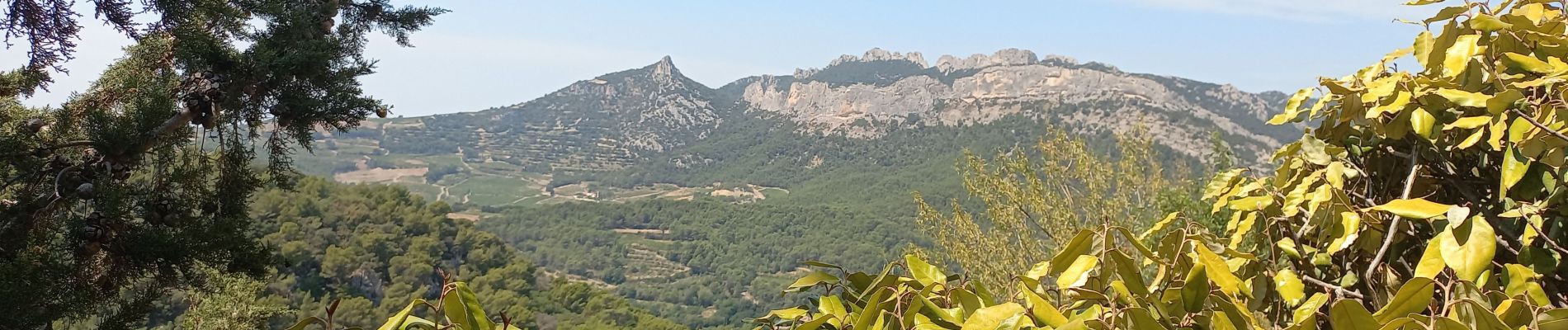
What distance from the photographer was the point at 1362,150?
3.84 ft

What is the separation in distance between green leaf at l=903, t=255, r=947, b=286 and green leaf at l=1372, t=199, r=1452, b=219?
0.47 meters

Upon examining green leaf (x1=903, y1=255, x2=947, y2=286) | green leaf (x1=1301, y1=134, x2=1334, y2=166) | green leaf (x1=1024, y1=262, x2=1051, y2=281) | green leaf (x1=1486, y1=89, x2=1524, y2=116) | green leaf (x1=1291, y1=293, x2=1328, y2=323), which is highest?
green leaf (x1=1486, y1=89, x2=1524, y2=116)

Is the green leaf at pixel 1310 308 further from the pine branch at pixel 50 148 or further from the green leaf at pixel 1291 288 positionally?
the pine branch at pixel 50 148

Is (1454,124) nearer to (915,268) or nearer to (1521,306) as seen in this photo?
(1521,306)

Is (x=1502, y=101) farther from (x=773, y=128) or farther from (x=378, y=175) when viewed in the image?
(x=773, y=128)

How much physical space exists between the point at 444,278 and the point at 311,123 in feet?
11.8

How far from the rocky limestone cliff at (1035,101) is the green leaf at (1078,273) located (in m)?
69.1

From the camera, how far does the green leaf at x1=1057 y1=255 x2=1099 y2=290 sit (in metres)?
0.77

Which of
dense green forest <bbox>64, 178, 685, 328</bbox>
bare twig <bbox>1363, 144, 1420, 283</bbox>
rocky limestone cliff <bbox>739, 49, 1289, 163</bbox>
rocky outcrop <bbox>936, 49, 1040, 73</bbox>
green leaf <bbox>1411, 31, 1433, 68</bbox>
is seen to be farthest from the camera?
rocky outcrop <bbox>936, 49, 1040, 73</bbox>

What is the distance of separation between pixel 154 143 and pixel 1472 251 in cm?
417

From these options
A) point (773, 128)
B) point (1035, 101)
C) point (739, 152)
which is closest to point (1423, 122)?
point (1035, 101)

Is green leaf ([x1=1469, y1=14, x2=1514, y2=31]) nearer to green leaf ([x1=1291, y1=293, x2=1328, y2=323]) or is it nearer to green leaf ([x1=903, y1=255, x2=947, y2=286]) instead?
green leaf ([x1=1291, y1=293, x2=1328, y2=323])

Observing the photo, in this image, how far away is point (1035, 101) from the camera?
3393 inches

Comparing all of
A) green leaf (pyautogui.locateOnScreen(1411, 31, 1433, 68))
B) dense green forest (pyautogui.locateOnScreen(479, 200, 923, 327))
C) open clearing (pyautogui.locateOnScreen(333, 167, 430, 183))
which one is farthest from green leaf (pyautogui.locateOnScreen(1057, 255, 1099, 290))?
open clearing (pyautogui.locateOnScreen(333, 167, 430, 183))
